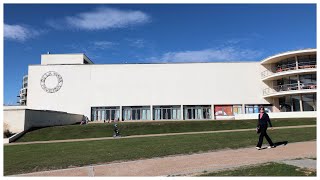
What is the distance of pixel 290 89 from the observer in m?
45.7

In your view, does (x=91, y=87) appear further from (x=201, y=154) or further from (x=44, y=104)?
(x=201, y=154)

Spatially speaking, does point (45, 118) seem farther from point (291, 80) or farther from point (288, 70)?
point (291, 80)

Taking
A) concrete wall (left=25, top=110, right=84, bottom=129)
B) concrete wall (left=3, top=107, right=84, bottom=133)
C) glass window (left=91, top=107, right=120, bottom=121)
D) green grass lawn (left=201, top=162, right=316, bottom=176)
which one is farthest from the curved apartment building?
green grass lawn (left=201, top=162, right=316, bottom=176)

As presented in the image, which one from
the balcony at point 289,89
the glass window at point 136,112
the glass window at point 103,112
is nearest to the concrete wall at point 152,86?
the glass window at point 103,112

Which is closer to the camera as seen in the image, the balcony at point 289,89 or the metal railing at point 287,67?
the balcony at point 289,89

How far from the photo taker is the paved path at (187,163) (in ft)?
27.4

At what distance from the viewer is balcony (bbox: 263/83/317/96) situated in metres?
42.9

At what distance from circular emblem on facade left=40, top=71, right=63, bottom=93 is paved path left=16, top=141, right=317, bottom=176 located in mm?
45473

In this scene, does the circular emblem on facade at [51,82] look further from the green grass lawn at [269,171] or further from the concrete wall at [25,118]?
the green grass lawn at [269,171]

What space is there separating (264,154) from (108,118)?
43505 millimetres

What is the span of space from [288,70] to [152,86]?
20121mm

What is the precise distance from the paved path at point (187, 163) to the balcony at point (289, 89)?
34802mm

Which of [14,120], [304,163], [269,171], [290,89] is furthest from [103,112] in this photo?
[269,171]

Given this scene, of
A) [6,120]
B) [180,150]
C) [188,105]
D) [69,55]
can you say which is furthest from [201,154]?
[69,55]
